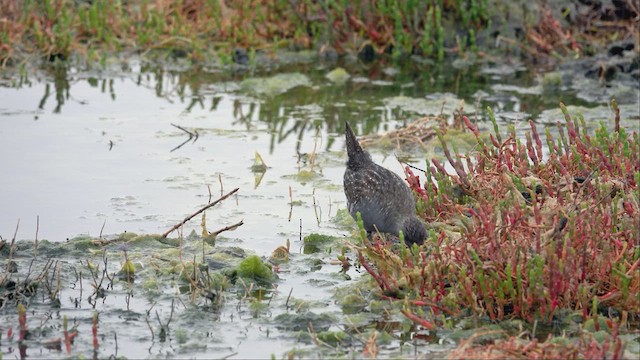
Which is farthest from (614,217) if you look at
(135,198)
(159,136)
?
(159,136)

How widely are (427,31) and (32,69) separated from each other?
4.67 meters

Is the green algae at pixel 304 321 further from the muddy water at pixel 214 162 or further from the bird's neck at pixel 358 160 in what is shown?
the bird's neck at pixel 358 160

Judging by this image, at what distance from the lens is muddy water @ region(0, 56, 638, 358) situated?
6.45 m

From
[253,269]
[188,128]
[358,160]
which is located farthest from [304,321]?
[188,128]

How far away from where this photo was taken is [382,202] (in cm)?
805

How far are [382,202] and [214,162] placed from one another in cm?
249

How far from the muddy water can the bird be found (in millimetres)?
407

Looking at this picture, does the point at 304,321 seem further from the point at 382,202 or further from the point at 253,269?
the point at 382,202

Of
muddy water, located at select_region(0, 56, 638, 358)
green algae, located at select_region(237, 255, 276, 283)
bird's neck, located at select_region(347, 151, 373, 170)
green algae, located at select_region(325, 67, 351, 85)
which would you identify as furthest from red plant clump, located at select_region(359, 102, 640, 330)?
green algae, located at select_region(325, 67, 351, 85)

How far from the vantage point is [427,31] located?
14000 mm

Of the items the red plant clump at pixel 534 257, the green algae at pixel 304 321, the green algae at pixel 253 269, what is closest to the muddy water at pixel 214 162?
the green algae at pixel 304 321

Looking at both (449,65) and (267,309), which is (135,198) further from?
(449,65)

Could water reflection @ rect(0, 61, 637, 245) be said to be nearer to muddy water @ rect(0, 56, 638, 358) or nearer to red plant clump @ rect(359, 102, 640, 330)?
muddy water @ rect(0, 56, 638, 358)

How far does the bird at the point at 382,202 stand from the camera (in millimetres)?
7676
